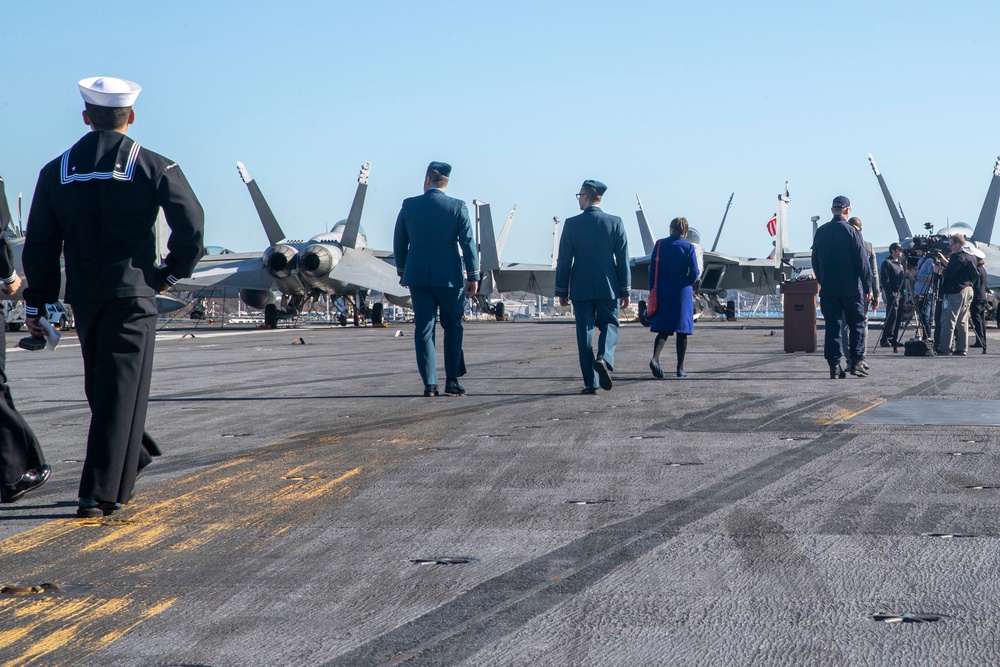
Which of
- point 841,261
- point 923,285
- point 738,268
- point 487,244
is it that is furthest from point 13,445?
point 487,244

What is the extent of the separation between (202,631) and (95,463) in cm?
193

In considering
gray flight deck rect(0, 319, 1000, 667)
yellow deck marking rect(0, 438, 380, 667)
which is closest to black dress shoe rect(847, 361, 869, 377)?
gray flight deck rect(0, 319, 1000, 667)

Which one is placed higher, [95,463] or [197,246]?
[197,246]

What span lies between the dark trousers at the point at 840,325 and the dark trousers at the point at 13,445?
354 inches

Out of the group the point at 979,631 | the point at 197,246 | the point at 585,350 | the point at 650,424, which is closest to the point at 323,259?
the point at 585,350

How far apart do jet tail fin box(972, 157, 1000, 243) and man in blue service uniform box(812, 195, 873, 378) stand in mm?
27310

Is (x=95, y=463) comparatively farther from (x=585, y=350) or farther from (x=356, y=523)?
(x=585, y=350)

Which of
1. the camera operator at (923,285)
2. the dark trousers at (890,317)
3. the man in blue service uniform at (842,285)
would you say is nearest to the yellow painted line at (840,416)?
the man in blue service uniform at (842,285)

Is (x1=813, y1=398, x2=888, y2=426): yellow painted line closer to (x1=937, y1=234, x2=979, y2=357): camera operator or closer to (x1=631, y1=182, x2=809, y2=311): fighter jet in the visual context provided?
(x1=937, y1=234, x2=979, y2=357): camera operator

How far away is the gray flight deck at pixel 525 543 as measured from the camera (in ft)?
9.32

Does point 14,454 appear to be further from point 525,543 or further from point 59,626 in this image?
point 525,543

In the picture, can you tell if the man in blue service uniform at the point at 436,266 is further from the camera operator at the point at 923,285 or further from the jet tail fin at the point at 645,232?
the jet tail fin at the point at 645,232

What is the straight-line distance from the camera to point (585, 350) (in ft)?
33.7

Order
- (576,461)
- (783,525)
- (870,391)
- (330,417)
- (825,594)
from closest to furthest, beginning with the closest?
1. (825,594)
2. (783,525)
3. (576,461)
4. (330,417)
5. (870,391)
